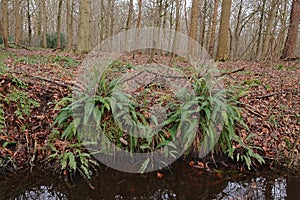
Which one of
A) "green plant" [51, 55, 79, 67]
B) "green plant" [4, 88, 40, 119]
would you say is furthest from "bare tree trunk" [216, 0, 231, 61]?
"green plant" [4, 88, 40, 119]

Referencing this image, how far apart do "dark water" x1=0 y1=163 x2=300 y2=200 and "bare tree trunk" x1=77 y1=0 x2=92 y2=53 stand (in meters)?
7.21

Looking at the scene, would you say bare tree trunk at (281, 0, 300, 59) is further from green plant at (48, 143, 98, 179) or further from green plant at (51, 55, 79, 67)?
green plant at (48, 143, 98, 179)

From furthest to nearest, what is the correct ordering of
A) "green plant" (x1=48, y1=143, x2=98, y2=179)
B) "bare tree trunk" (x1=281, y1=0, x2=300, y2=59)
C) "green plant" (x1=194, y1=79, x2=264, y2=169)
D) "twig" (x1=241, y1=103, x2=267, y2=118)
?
"bare tree trunk" (x1=281, y1=0, x2=300, y2=59) < "twig" (x1=241, y1=103, x2=267, y2=118) < "green plant" (x1=194, y1=79, x2=264, y2=169) < "green plant" (x1=48, y1=143, x2=98, y2=179)

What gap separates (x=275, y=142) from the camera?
14.1ft

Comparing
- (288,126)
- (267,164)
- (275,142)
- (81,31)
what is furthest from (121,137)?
(81,31)

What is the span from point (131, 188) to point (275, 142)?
276 centimetres

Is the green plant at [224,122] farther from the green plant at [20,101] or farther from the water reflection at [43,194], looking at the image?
the green plant at [20,101]

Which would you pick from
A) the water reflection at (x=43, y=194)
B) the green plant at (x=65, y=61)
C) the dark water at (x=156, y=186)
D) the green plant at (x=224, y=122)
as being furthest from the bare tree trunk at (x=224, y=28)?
the water reflection at (x=43, y=194)

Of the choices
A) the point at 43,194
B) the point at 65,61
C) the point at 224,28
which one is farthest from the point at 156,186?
the point at 224,28

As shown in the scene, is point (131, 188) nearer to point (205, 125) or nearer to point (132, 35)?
point (205, 125)

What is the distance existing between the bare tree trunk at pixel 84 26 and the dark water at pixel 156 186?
23.7 ft

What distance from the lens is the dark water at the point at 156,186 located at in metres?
3.12

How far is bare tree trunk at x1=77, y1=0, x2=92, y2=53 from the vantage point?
9445 millimetres

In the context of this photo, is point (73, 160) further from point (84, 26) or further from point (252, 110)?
point (84, 26)
